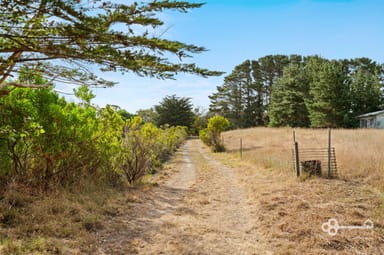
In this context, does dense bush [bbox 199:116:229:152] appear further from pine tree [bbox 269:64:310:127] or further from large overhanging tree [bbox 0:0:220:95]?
large overhanging tree [bbox 0:0:220:95]

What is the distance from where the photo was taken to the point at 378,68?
38344 mm

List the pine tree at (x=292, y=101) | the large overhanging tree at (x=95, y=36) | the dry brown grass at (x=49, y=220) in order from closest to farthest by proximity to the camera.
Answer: the large overhanging tree at (x=95, y=36) < the dry brown grass at (x=49, y=220) < the pine tree at (x=292, y=101)

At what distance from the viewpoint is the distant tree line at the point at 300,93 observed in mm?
27625

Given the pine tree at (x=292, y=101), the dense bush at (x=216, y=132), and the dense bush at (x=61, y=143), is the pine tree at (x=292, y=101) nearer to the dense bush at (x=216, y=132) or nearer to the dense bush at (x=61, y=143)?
the dense bush at (x=216, y=132)

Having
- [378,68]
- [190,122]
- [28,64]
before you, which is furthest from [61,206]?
[378,68]

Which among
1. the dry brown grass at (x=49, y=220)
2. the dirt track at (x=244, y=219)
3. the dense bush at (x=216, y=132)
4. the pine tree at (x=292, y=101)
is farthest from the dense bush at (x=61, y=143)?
the pine tree at (x=292, y=101)

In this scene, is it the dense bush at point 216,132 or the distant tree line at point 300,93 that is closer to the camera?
the dense bush at point 216,132

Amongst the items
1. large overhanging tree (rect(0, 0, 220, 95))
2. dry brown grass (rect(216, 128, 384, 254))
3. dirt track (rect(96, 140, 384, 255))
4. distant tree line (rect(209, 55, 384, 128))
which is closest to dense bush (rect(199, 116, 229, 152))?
dry brown grass (rect(216, 128, 384, 254))

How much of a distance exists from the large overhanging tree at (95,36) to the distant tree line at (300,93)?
28.4 m

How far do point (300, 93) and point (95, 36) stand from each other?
1332 inches

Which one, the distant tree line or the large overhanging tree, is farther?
the distant tree line

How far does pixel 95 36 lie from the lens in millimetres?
2191

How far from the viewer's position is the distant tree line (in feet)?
90.6

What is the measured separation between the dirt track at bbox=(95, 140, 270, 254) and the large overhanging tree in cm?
232
